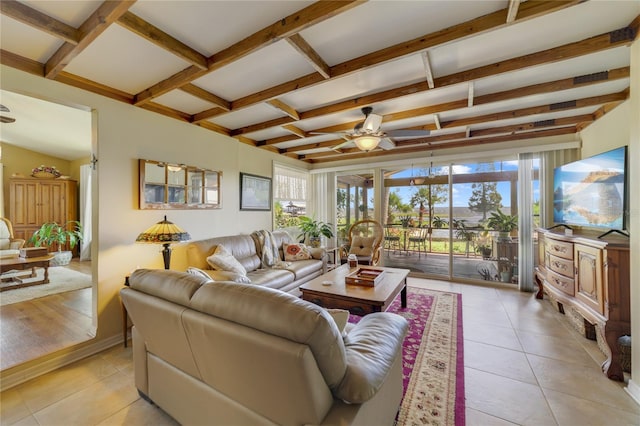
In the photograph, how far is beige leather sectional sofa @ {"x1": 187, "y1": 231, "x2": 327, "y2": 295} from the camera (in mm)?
3186

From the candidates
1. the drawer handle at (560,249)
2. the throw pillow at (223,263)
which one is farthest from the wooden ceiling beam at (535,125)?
the throw pillow at (223,263)

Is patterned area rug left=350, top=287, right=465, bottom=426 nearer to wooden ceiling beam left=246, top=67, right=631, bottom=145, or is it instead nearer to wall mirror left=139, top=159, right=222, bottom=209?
wooden ceiling beam left=246, top=67, right=631, bottom=145

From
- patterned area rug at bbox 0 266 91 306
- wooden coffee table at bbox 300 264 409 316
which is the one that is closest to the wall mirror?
wooden coffee table at bbox 300 264 409 316

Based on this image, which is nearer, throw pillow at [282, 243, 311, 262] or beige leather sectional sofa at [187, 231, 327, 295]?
beige leather sectional sofa at [187, 231, 327, 295]

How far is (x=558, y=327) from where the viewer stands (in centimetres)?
288

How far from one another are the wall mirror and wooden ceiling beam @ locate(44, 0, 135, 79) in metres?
1.04

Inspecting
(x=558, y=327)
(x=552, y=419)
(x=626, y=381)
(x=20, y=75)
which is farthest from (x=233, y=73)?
(x=558, y=327)

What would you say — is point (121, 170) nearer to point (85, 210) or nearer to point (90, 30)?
point (90, 30)

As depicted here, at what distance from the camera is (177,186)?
133 inches

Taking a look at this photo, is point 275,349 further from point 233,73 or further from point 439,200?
point 439,200

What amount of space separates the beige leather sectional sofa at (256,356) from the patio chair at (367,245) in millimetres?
3139

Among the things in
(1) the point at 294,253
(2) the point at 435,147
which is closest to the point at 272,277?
(1) the point at 294,253

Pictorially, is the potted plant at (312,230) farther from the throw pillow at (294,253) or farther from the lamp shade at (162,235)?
the lamp shade at (162,235)

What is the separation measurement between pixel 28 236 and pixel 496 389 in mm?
9259
